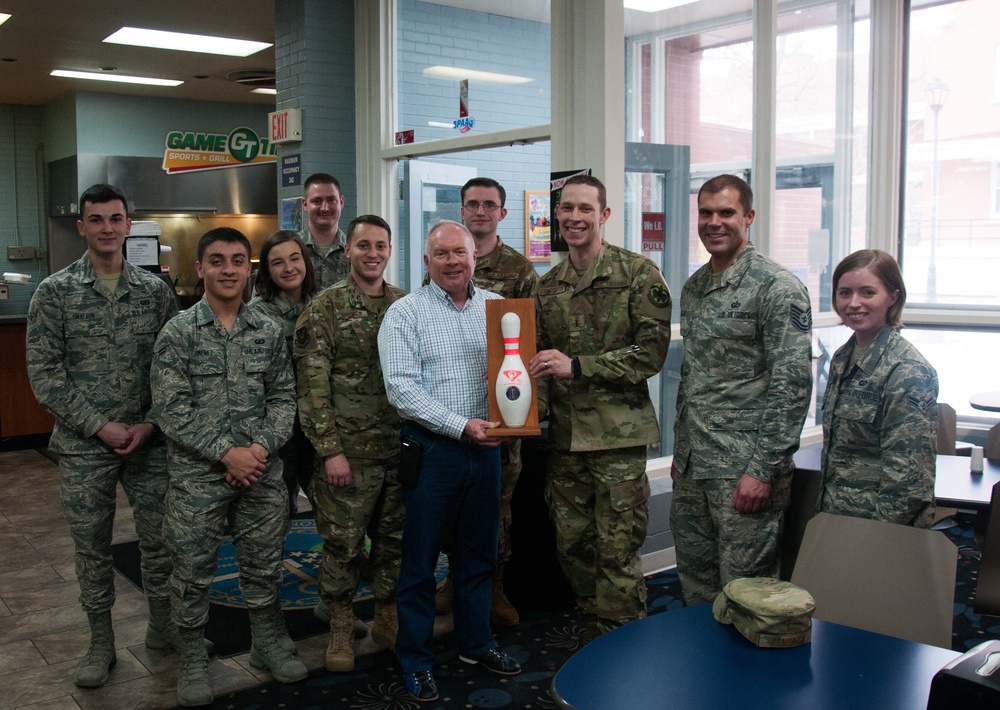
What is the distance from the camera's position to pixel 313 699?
10.5 ft

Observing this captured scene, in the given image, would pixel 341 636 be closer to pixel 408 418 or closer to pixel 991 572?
pixel 408 418

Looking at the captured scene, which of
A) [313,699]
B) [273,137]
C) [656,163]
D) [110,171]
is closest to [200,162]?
[110,171]

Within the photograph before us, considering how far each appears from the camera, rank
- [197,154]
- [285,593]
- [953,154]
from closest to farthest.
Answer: [285,593]
[953,154]
[197,154]

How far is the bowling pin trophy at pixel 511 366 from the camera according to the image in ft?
9.80

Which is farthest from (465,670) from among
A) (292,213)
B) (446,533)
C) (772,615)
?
(292,213)

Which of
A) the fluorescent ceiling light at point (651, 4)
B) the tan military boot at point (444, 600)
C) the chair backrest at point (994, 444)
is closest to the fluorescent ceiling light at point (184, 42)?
the fluorescent ceiling light at point (651, 4)

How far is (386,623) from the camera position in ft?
11.9

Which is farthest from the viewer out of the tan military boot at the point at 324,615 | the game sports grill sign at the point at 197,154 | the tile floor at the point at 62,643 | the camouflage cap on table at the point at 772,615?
the game sports grill sign at the point at 197,154

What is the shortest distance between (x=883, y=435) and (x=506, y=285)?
1668 mm

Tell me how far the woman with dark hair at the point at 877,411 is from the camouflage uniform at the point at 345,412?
160 cm

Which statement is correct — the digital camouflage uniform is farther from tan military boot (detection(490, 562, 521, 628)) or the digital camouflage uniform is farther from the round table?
the round table

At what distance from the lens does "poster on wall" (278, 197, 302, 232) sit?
597 centimetres

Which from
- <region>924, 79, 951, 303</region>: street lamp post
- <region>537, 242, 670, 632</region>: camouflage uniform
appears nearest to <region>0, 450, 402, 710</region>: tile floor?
<region>537, 242, 670, 632</region>: camouflage uniform

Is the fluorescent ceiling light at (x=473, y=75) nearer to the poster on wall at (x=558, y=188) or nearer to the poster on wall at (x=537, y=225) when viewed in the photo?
the poster on wall at (x=537, y=225)
